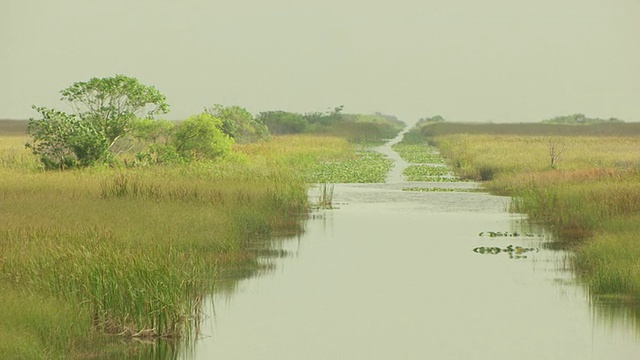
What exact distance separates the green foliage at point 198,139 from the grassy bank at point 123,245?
4307mm

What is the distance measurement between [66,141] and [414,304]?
22137mm

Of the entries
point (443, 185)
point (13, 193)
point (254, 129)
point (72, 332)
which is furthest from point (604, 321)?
point (254, 129)

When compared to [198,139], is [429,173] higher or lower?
lower

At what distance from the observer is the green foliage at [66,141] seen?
37812 millimetres

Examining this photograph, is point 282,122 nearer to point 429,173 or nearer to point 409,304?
point 429,173

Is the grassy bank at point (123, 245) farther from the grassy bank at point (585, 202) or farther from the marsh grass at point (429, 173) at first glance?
the marsh grass at point (429, 173)

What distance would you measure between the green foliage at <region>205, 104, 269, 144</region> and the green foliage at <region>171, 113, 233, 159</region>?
20185mm

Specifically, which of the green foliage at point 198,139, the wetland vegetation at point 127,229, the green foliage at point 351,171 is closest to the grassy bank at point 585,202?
the green foliage at point 351,171

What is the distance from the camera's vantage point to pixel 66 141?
37.9 metres

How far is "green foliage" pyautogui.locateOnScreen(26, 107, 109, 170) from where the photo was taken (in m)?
37.8

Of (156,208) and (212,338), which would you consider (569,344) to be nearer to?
(212,338)

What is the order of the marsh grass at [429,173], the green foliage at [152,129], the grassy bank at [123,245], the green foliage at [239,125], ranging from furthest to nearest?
1. the green foliage at [239,125]
2. the marsh grass at [429,173]
3. the green foliage at [152,129]
4. the grassy bank at [123,245]

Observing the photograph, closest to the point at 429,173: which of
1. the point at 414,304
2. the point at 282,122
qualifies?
the point at 414,304

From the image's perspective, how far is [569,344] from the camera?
16172 mm
